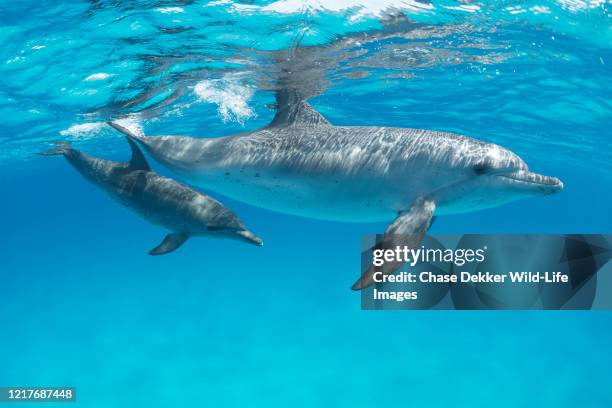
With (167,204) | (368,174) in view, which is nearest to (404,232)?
(368,174)

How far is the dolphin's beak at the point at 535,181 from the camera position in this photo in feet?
13.7

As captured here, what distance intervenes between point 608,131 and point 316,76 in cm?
1442

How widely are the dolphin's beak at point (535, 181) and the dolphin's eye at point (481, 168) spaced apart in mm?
145

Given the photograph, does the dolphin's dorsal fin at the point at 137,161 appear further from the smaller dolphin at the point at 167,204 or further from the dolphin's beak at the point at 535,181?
the dolphin's beak at the point at 535,181

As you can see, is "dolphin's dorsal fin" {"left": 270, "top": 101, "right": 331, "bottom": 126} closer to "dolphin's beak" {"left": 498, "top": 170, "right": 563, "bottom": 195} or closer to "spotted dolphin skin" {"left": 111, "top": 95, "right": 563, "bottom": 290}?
"spotted dolphin skin" {"left": 111, "top": 95, "right": 563, "bottom": 290}

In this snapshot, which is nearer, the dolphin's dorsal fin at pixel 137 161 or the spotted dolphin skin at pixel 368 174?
the spotted dolphin skin at pixel 368 174

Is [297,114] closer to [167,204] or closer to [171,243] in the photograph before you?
[167,204]

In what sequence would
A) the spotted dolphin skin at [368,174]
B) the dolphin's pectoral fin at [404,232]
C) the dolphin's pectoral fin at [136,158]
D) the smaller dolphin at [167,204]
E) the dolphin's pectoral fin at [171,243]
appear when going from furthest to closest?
the dolphin's pectoral fin at [136,158]
the dolphin's pectoral fin at [171,243]
the smaller dolphin at [167,204]
the spotted dolphin skin at [368,174]
the dolphin's pectoral fin at [404,232]

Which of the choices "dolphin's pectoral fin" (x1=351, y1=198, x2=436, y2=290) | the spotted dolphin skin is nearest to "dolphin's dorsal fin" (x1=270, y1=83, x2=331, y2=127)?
the spotted dolphin skin

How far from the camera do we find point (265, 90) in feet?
43.7

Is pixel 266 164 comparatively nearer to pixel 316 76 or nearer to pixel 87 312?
pixel 316 76

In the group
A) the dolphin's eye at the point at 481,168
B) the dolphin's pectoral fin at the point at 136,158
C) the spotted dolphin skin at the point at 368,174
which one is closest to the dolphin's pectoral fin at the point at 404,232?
the spotted dolphin skin at the point at 368,174

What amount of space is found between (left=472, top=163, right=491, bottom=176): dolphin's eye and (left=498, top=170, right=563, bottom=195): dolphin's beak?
15 cm

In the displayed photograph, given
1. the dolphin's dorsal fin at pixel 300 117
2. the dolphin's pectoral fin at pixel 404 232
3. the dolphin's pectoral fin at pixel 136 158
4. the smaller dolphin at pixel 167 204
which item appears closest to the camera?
the dolphin's pectoral fin at pixel 404 232
